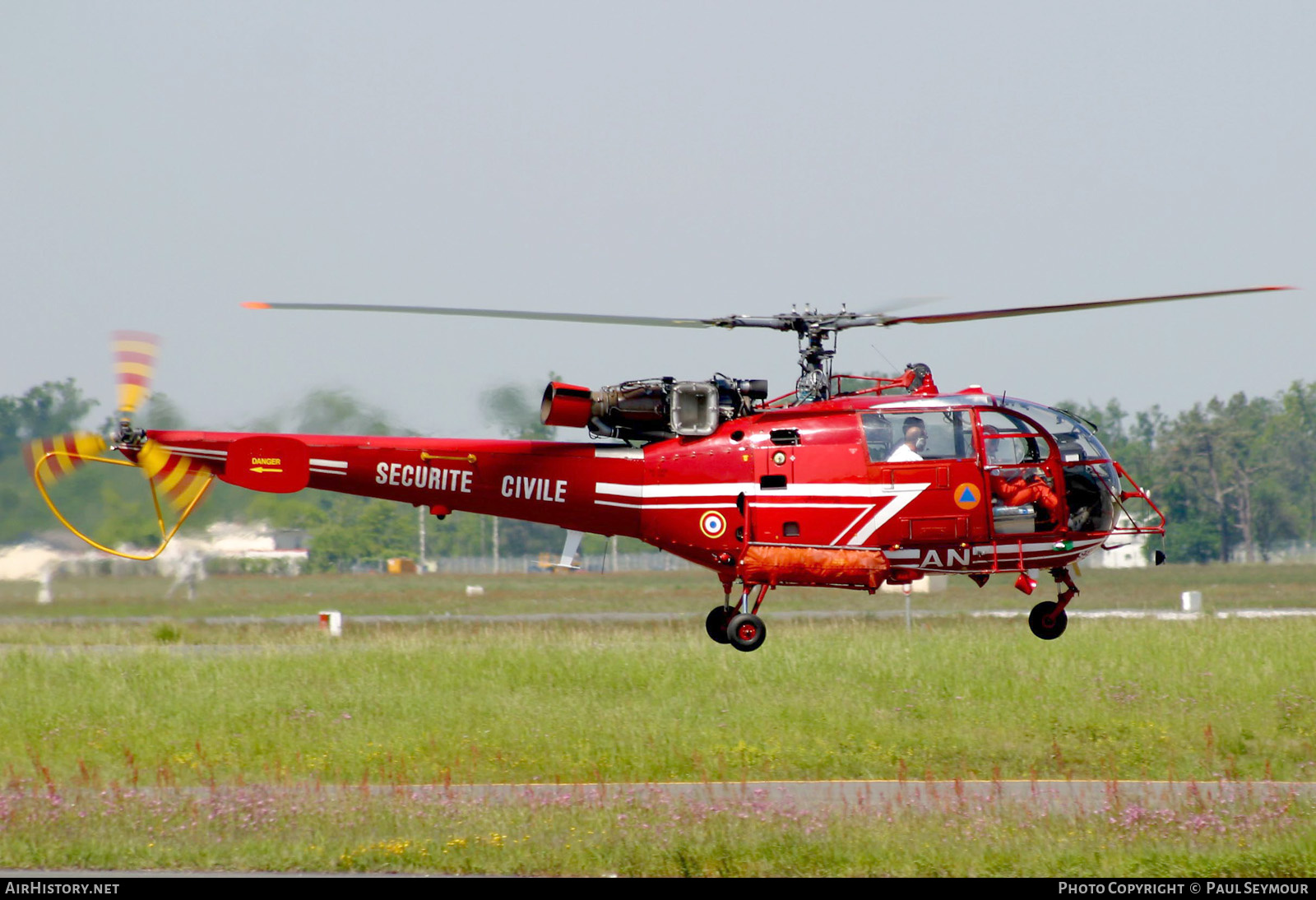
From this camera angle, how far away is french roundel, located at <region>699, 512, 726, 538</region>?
16.1m

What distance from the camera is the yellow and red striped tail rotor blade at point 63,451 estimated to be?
1686cm

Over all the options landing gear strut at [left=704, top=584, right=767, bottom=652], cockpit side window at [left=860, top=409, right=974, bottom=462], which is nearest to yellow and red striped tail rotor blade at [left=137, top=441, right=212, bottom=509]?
landing gear strut at [left=704, top=584, right=767, bottom=652]

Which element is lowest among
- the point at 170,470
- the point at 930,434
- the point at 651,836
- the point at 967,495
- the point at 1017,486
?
the point at 651,836

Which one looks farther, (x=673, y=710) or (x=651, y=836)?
(x=673, y=710)

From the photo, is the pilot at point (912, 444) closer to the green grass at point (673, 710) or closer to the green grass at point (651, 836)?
the green grass at point (651, 836)

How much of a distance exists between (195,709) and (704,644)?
43.9 feet

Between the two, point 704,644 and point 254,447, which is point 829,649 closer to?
point 704,644

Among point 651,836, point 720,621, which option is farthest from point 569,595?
point 720,621

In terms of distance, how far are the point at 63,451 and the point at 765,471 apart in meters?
8.54

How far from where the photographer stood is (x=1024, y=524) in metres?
15.8

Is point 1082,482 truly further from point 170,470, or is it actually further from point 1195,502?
point 1195,502

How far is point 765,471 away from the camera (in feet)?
52.7

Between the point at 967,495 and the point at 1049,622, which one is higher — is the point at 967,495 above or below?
above

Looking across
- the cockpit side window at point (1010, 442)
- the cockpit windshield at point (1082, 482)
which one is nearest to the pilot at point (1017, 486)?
the cockpit side window at point (1010, 442)
